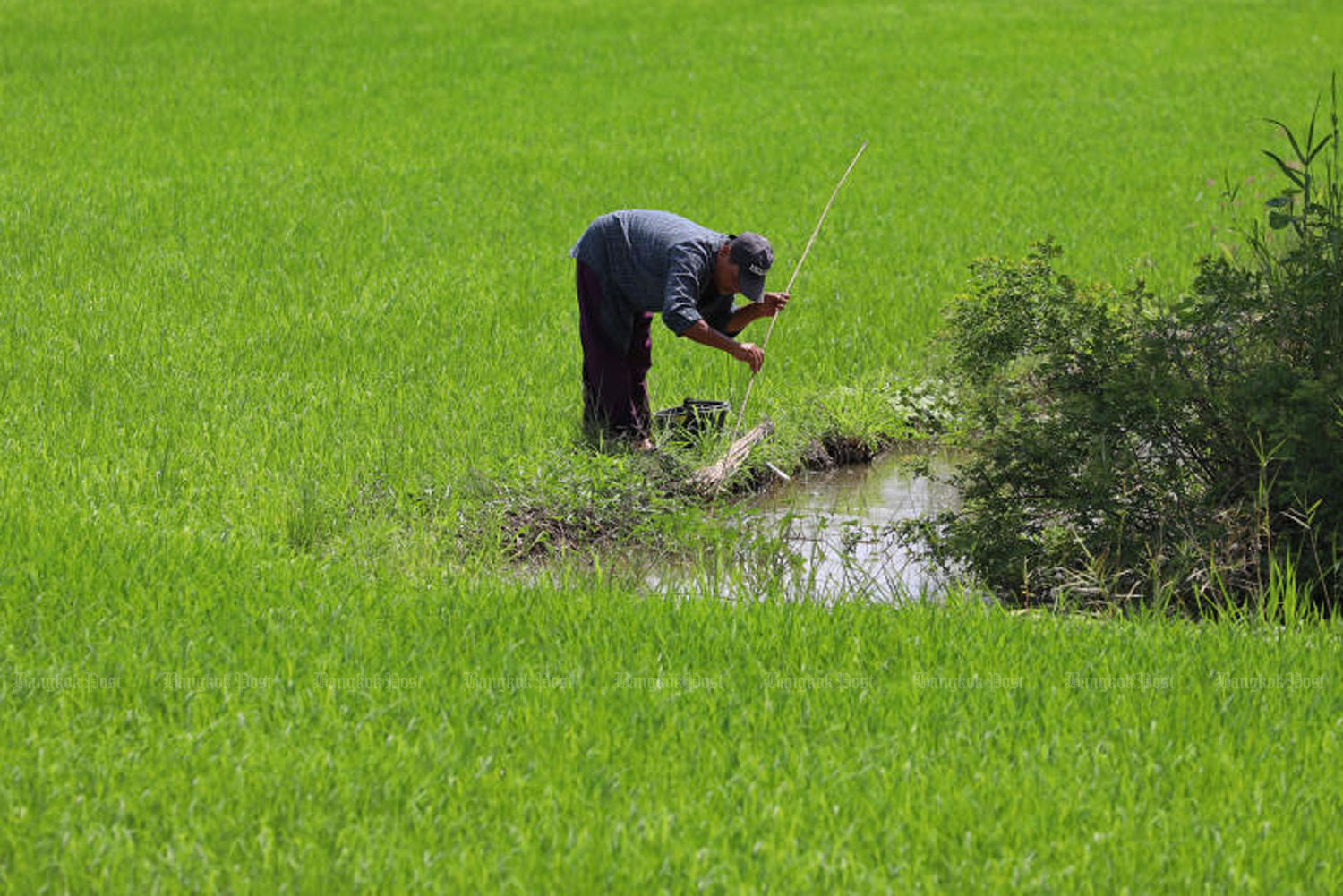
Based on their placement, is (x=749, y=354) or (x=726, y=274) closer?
(x=749, y=354)

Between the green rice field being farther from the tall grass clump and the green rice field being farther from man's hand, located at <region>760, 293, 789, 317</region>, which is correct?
man's hand, located at <region>760, 293, 789, 317</region>

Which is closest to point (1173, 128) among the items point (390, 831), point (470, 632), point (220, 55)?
point (220, 55)

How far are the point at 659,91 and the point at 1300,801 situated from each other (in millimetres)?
14036

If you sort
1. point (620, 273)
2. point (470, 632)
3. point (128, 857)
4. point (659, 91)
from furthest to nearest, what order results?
point (659, 91) < point (620, 273) < point (470, 632) < point (128, 857)

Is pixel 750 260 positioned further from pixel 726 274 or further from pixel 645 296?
pixel 645 296

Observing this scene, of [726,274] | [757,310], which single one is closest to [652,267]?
[726,274]

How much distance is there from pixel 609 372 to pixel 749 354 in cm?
78

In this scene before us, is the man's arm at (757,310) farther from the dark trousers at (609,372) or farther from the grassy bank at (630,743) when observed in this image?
the grassy bank at (630,743)

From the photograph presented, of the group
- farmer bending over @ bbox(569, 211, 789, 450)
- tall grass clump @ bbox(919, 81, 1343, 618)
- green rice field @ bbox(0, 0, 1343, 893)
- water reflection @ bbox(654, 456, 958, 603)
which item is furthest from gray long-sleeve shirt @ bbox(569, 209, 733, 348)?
tall grass clump @ bbox(919, 81, 1343, 618)

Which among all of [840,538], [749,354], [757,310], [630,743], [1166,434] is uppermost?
[757,310]

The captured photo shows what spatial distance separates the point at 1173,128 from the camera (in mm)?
15195

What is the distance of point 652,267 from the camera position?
6.36m

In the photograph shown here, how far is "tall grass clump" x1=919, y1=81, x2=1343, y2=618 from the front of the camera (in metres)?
5.23

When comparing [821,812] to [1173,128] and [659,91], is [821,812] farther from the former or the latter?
[659,91]
